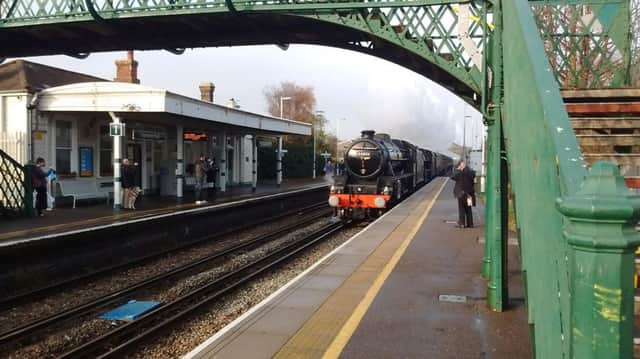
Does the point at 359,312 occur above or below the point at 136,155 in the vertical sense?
below

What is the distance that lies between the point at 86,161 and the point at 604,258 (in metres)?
19.5

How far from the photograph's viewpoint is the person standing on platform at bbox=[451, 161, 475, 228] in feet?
47.0

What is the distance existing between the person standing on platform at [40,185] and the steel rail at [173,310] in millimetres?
6871

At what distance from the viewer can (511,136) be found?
4070 mm

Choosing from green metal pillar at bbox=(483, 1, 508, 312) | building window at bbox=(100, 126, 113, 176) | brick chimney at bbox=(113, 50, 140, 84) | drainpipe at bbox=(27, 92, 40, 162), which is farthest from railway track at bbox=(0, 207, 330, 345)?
brick chimney at bbox=(113, 50, 140, 84)

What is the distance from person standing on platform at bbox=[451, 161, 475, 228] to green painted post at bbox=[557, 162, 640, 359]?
12.8 m

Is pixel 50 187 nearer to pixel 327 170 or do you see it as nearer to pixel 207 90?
pixel 207 90

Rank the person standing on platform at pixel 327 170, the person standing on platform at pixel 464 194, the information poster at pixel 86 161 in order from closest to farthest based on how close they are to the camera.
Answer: the person standing on platform at pixel 464 194 → the information poster at pixel 86 161 → the person standing on platform at pixel 327 170

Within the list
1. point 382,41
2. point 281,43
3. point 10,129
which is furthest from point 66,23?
point 382,41

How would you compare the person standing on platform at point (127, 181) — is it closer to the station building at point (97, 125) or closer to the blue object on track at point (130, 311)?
the station building at point (97, 125)

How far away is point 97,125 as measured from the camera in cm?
1961

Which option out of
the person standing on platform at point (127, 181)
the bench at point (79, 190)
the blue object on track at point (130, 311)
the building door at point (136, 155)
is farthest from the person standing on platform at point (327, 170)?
the blue object on track at point (130, 311)

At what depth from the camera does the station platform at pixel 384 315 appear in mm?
5309

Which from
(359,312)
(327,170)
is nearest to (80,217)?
(359,312)
